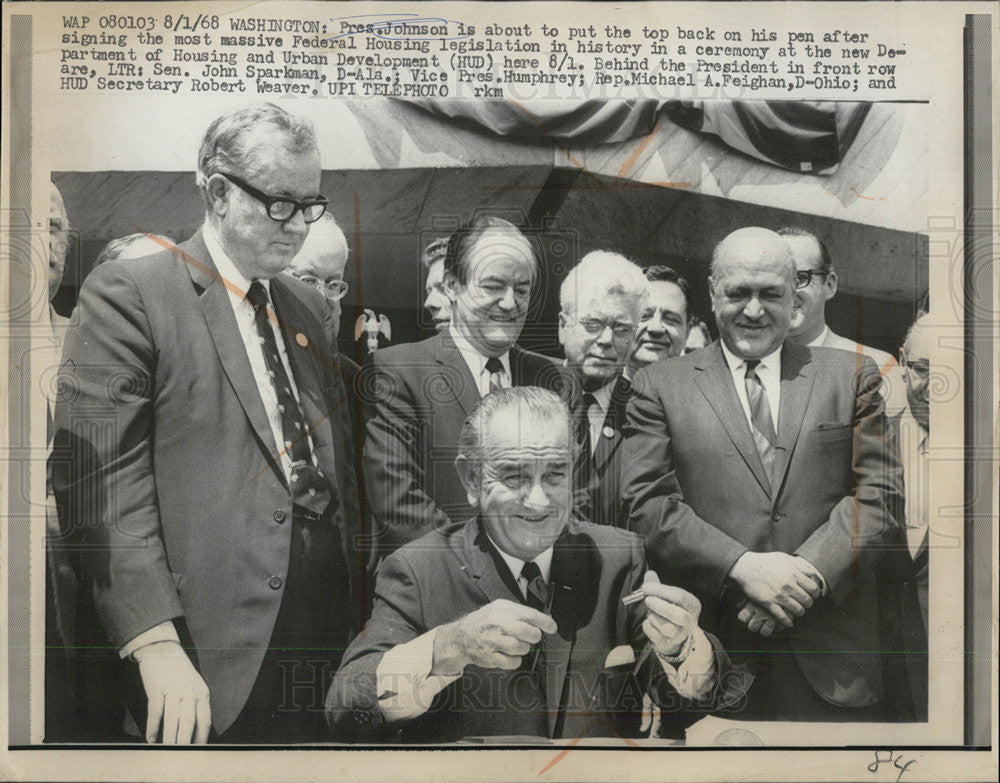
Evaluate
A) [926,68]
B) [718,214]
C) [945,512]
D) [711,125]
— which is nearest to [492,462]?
[718,214]

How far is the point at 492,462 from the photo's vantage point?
11.3 feet

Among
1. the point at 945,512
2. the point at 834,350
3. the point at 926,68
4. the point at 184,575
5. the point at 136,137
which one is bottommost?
the point at 184,575

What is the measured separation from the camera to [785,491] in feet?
11.5

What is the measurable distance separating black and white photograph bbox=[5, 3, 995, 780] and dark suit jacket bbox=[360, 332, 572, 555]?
0.04ft

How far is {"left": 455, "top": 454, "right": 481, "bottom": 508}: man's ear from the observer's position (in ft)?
11.3

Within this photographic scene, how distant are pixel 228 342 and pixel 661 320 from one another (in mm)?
1572

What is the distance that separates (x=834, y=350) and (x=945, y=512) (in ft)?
2.43

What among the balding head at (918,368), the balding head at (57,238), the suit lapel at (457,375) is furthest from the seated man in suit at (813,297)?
the balding head at (57,238)

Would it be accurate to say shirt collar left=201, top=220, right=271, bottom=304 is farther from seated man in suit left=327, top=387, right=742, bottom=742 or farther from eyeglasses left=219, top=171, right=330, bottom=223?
seated man in suit left=327, top=387, right=742, bottom=742

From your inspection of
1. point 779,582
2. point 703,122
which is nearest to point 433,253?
point 703,122

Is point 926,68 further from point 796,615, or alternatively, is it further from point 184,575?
point 184,575

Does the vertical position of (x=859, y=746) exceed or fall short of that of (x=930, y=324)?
it falls short

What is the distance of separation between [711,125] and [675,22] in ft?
1.35

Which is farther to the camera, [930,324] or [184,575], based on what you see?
[930,324]
